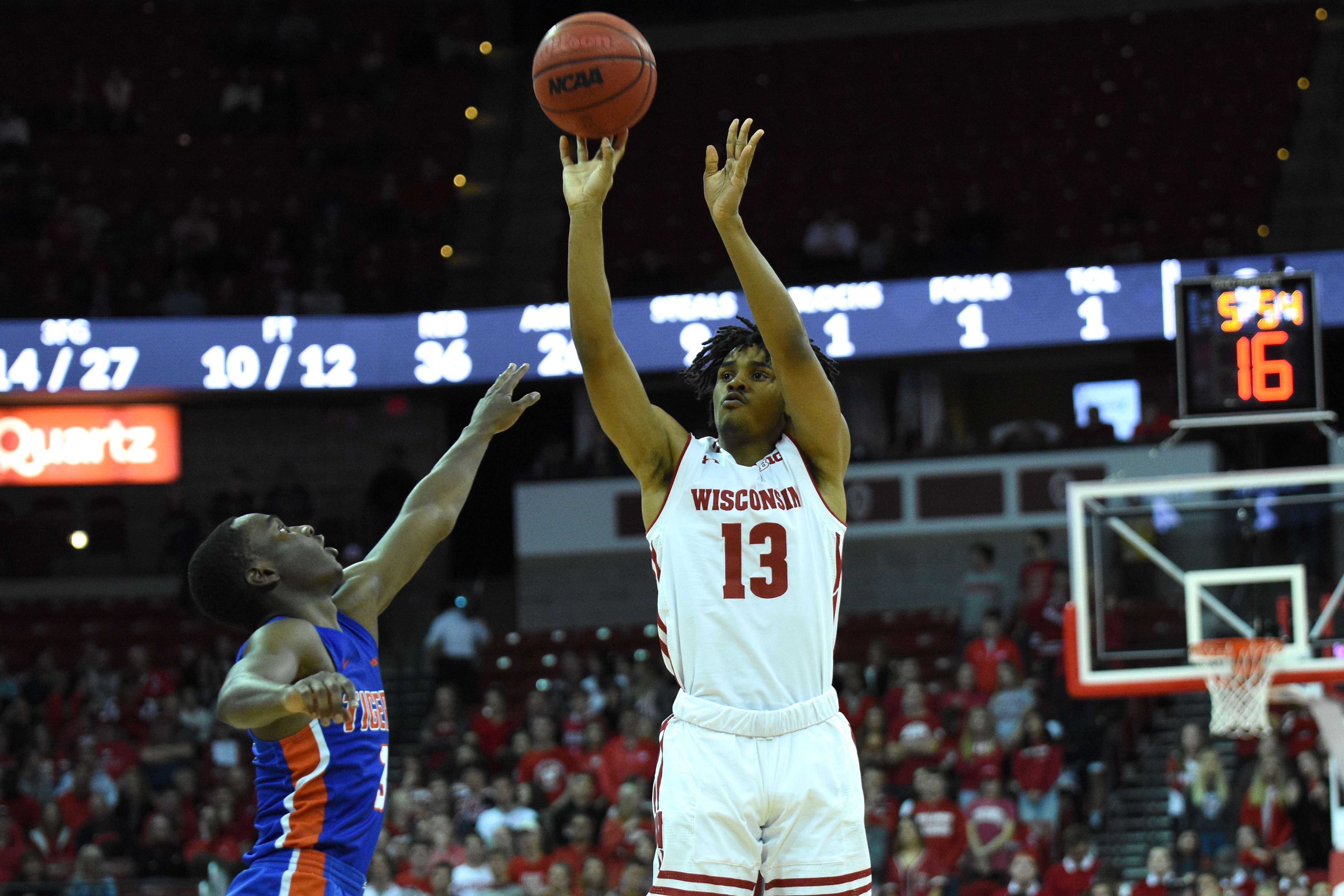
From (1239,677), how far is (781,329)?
603cm

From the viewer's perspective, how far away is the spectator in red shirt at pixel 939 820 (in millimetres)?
10703

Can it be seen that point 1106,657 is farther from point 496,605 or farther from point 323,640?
point 496,605

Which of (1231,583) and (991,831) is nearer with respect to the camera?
(1231,583)

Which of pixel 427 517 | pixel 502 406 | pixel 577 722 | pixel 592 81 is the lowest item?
pixel 577 722

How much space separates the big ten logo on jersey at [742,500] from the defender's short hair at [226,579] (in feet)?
3.60

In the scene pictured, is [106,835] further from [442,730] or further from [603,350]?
[603,350]

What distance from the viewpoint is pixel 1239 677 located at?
9234 millimetres

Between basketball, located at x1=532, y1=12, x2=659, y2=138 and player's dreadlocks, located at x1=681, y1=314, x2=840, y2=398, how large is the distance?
0.67 m

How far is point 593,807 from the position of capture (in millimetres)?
11586

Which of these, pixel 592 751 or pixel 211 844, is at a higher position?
pixel 592 751

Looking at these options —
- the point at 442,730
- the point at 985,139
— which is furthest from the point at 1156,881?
the point at 985,139

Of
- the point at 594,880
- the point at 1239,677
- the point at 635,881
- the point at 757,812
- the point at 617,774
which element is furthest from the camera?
the point at 617,774

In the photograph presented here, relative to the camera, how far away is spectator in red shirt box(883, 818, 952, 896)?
1044 cm

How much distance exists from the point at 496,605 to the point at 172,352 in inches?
198
